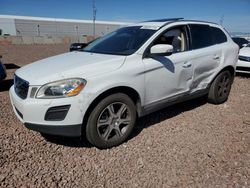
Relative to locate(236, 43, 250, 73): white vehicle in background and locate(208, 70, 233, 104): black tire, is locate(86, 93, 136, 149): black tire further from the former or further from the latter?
locate(236, 43, 250, 73): white vehicle in background

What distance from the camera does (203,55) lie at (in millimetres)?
4172

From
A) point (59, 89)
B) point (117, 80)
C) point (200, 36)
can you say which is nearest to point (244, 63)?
point (200, 36)

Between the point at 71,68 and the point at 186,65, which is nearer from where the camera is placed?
the point at 71,68

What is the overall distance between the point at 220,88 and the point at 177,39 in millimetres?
1575

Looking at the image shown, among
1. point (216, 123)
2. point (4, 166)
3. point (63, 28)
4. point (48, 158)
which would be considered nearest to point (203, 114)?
point (216, 123)

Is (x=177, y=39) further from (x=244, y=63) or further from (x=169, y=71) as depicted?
(x=244, y=63)

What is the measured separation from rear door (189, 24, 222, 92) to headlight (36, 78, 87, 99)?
86.9 inches

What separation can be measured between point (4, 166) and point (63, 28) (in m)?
66.1

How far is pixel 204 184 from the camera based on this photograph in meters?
2.54

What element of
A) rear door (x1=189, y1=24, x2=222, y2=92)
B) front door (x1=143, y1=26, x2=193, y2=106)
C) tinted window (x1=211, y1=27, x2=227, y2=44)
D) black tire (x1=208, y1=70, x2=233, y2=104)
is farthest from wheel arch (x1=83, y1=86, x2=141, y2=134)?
tinted window (x1=211, y1=27, x2=227, y2=44)

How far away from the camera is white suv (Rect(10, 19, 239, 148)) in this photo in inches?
107

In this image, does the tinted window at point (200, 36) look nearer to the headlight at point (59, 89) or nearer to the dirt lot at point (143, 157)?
the dirt lot at point (143, 157)

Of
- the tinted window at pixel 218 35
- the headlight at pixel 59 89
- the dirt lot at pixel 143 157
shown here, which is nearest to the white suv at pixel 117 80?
the headlight at pixel 59 89

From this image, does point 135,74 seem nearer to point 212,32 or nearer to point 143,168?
point 143,168
